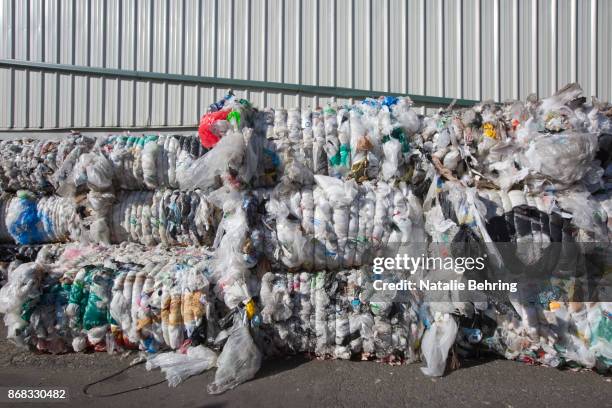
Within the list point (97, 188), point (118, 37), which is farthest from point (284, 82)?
point (97, 188)

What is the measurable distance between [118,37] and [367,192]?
3.88 m

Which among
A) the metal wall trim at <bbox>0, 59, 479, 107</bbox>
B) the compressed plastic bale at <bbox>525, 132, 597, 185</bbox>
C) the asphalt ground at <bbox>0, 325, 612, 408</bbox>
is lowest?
the asphalt ground at <bbox>0, 325, 612, 408</bbox>

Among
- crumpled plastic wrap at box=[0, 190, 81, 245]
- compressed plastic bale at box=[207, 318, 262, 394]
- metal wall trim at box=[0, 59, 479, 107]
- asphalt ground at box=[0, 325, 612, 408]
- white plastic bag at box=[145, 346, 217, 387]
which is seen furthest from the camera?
metal wall trim at box=[0, 59, 479, 107]

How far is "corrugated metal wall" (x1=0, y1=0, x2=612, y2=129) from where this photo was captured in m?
3.95

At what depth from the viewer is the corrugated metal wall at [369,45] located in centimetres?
395

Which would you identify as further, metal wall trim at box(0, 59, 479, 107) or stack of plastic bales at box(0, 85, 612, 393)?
metal wall trim at box(0, 59, 479, 107)

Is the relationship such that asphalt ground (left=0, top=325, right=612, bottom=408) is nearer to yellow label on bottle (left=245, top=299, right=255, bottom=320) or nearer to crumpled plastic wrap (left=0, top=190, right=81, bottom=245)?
yellow label on bottle (left=245, top=299, right=255, bottom=320)

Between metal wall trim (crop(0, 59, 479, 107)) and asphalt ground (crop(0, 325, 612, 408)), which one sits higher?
metal wall trim (crop(0, 59, 479, 107))

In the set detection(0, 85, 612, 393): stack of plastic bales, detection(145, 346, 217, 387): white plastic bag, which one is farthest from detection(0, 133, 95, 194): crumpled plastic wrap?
detection(145, 346, 217, 387): white plastic bag

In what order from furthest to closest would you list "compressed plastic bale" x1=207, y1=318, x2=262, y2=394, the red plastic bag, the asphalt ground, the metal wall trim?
the metal wall trim < the red plastic bag < "compressed plastic bale" x1=207, y1=318, x2=262, y2=394 < the asphalt ground

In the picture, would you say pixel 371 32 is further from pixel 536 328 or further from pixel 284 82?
pixel 536 328

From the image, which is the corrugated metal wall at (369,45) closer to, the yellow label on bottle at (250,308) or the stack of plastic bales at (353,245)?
the stack of plastic bales at (353,245)

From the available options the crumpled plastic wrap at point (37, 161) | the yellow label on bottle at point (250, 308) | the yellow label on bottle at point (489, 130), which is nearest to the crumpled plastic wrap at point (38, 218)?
the crumpled plastic wrap at point (37, 161)

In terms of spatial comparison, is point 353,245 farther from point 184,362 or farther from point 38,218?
point 38,218
